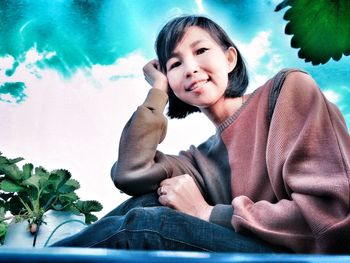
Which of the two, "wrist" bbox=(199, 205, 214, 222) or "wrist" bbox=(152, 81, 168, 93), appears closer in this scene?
"wrist" bbox=(199, 205, 214, 222)

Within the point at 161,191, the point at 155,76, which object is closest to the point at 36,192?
the point at 155,76

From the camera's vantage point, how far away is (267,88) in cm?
95

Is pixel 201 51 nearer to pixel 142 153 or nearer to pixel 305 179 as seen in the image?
pixel 142 153

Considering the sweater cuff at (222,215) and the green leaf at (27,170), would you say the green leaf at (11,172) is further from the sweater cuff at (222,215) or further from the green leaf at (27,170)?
the sweater cuff at (222,215)

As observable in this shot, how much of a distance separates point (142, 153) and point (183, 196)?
16 cm

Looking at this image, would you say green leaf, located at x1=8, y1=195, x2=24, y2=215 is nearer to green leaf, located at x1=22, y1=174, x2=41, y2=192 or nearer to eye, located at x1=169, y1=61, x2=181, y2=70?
green leaf, located at x1=22, y1=174, x2=41, y2=192

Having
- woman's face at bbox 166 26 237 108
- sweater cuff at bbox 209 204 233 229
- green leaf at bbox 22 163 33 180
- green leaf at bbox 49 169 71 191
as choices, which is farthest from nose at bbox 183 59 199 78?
green leaf at bbox 22 163 33 180

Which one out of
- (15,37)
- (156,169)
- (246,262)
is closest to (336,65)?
(156,169)

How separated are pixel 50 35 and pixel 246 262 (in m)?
1.80

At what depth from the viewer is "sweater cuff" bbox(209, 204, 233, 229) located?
2.53ft

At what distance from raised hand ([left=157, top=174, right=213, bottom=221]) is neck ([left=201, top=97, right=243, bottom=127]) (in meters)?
0.21

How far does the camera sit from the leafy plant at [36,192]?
5.10ft

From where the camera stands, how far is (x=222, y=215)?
79 centimetres

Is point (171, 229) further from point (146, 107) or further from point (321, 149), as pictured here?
point (146, 107)
